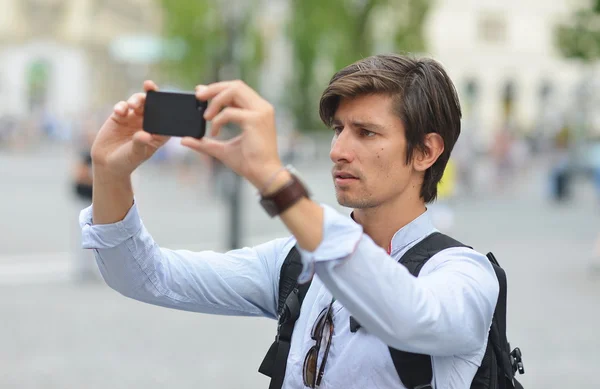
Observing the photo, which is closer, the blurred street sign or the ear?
the ear

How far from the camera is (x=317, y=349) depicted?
7.51 ft

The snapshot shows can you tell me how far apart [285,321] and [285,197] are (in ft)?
1.96

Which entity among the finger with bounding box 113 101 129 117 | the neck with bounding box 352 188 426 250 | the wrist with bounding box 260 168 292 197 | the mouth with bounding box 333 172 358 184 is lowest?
the neck with bounding box 352 188 426 250

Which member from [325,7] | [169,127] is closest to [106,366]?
[169,127]

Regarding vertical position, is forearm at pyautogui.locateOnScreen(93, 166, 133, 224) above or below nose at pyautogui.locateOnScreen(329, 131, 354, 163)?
below

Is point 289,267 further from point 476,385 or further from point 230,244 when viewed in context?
point 230,244

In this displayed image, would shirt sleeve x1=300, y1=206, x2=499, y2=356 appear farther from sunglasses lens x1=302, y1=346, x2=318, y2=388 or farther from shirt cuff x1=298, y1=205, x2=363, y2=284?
sunglasses lens x1=302, y1=346, x2=318, y2=388

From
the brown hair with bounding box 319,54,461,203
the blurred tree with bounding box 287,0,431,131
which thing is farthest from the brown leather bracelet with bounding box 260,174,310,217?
the blurred tree with bounding box 287,0,431,131

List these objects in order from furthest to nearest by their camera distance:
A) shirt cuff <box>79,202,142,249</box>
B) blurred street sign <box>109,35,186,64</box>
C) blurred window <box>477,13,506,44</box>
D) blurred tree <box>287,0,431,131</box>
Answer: blurred window <box>477,13,506,44</box> < blurred street sign <box>109,35,186,64</box> < blurred tree <box>287,0,431,131</box> < shirt cuff <box>79,202,142,249</box>

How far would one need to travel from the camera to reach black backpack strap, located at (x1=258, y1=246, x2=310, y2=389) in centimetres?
234

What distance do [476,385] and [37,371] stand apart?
5520 mm

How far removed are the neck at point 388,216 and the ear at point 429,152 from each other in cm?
9

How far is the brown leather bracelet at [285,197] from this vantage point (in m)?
1.85

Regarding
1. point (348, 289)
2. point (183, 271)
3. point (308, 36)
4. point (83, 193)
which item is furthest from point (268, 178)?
point (308, 36)
